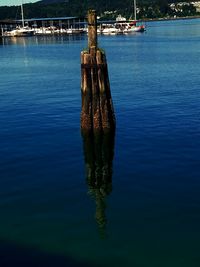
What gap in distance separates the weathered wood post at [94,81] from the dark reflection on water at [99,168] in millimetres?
1615

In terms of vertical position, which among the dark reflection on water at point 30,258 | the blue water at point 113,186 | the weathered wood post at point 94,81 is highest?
the weathered wood post at point 94,81

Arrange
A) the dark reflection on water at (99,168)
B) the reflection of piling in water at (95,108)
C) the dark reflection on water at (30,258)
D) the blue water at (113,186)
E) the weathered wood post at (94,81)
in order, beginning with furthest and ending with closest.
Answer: the weathered wood post at (94,81) → the reflection of piling in water at (95,108) → the dark reflection on water at (99,168) → the blue water at (113,186) → the dark reflection on water at (30,258)

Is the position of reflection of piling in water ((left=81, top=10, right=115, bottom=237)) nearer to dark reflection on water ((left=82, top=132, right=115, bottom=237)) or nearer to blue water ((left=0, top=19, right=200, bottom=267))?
dark reflection on water ((left=82, top=132, right=115, bottom=237))

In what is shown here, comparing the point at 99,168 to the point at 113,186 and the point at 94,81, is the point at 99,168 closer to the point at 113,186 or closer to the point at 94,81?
the point at 113,186

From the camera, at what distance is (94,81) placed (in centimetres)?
3328

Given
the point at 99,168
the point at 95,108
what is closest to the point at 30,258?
the point at 99,168

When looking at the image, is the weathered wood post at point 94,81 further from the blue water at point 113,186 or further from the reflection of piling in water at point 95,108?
the blue water at point 113,186

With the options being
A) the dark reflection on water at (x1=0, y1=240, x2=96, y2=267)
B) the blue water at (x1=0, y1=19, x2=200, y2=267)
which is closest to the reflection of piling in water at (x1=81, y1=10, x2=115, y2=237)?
the blue water at (x1=0, y1=19, x2=200, y2=267)

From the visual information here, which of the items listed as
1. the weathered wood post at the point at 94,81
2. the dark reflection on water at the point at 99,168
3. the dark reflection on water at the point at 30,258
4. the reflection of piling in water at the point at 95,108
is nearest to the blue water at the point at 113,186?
the dark reflection on water at the point at 30,258

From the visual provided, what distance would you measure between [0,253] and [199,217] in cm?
990

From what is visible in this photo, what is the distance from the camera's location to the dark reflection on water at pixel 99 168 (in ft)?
77.9

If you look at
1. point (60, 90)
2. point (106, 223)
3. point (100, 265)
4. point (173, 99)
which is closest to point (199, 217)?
point (106, 223)

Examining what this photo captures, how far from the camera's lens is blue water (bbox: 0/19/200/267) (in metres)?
19.8

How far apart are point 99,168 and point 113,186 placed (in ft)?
12.4
